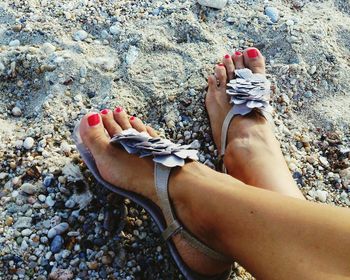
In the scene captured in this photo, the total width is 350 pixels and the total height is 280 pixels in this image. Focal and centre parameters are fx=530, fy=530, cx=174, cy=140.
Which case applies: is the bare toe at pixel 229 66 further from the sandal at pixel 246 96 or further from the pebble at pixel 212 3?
the pebble at pixel 212 3

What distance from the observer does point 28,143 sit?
6.66ft

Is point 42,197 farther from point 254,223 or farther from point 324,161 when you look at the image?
point 324,161

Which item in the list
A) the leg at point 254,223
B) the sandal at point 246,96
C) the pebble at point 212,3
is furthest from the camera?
the pebble at point 212,3

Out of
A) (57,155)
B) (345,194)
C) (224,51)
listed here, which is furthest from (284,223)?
(224,51)

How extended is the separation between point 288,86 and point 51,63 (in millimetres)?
1053

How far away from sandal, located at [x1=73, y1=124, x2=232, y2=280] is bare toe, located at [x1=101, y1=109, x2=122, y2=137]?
0.08 m

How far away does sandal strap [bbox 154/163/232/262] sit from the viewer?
5.76 ft

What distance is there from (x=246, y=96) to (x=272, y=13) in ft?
1.87

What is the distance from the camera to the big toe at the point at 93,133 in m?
2.01

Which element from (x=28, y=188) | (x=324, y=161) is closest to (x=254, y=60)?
(x=324, y=161)

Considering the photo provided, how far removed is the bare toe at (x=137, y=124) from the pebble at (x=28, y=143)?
1.29 feet

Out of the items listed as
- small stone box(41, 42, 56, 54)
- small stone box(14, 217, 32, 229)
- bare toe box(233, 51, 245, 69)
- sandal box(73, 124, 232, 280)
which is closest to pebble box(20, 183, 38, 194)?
small stone box(14, 217, 32, 229)

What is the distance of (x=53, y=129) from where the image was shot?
82.3 inches

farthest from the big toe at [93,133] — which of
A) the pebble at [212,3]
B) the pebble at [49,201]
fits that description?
the pebble at [212,3]
